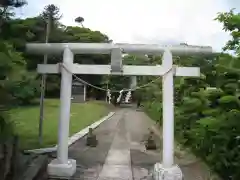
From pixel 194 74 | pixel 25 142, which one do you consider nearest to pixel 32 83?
pixel 194 74

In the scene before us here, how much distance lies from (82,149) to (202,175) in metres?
4.65

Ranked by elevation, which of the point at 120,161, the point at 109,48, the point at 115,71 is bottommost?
the point at 120,161

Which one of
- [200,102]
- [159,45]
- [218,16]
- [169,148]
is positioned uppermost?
[218,16]

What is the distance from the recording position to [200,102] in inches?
362

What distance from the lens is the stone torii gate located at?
775cm

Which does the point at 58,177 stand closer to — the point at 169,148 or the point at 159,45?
the point at 169,148

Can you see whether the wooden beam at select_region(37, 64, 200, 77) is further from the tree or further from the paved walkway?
the paved walkway

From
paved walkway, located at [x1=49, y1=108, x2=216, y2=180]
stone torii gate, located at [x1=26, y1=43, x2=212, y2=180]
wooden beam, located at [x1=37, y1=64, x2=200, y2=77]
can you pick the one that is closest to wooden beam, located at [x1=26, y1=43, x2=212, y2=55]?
stone torii gate, located at [x1=26, y1=43, x2=212, y2=180]

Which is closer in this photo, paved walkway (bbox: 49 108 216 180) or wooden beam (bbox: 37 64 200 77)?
wooden beam (bbox: 37 64 200 77)

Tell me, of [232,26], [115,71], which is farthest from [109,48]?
[232,26]

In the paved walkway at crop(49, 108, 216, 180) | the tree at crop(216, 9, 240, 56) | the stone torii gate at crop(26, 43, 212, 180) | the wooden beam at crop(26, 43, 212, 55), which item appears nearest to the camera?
the tree at crop(216, 9, 240, 56)

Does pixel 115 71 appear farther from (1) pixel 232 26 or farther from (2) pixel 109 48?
(1) pixel 232 26

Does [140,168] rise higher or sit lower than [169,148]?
lower

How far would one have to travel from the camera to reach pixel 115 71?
25.4 feet
